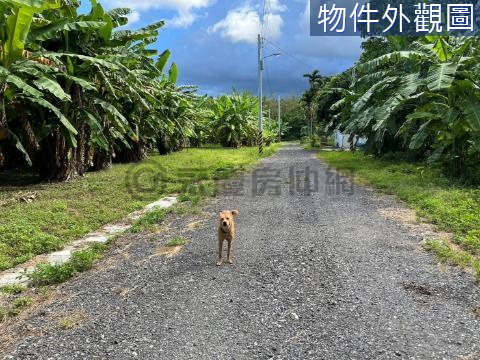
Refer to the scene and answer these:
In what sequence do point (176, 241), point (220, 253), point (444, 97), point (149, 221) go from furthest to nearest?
point (444, 97)
point (149, 221)
point (176, 241)
point (220, 253)

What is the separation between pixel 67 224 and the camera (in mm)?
7426

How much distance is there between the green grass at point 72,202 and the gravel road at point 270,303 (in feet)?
3.83

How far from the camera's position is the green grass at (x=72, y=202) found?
6366 mm

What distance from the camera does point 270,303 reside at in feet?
13.6

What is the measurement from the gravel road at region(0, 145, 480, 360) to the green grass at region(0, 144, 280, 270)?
1.17 metres

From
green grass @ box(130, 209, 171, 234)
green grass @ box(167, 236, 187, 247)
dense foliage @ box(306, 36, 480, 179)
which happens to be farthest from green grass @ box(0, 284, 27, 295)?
dense foliage @ box(306, 36, 480, 179)

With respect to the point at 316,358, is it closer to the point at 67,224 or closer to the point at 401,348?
the point at 401,348

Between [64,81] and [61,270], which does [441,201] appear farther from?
[64,81]

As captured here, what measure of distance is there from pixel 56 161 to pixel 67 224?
4921mm

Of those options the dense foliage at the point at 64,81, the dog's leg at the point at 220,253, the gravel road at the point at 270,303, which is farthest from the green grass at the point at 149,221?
A: the dense foliage at the point at 64,81

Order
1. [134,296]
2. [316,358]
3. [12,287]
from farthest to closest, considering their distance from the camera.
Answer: [12,287] → [134,296] → [316,358]

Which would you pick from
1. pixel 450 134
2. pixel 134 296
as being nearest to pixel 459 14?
pixel 450 134

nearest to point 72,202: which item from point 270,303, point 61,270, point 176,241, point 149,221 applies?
point 149,221

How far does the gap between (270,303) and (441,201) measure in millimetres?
5473
